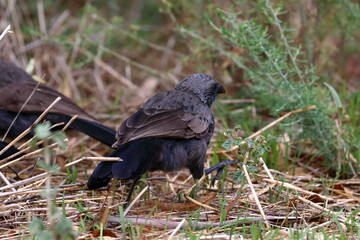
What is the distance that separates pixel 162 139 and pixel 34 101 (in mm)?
1538

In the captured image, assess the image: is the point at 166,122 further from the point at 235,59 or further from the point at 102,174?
the point at 235,59

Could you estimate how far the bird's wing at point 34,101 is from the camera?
4.83 meters

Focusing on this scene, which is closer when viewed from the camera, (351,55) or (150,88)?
(150,88)

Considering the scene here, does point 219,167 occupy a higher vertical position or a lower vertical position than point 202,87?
lower

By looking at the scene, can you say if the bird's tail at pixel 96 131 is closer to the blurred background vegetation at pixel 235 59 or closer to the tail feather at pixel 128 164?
the blurred background vegetation at pixel 235 59

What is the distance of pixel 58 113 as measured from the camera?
4.90 m

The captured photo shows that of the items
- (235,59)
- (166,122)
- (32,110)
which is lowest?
(166,122)

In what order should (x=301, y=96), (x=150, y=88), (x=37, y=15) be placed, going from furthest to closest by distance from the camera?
(x=37, y=15), (x=150, y=88), (x=301, y=96)

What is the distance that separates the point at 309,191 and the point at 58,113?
224 centimetres

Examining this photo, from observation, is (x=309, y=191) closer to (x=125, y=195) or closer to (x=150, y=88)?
(x=125, y=195)

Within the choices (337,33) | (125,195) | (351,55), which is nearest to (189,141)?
(125,195)

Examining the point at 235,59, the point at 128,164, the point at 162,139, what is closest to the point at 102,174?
the point at 128,164

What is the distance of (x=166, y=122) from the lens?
3.83 metres

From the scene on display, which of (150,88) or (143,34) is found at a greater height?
→ (143,34)
